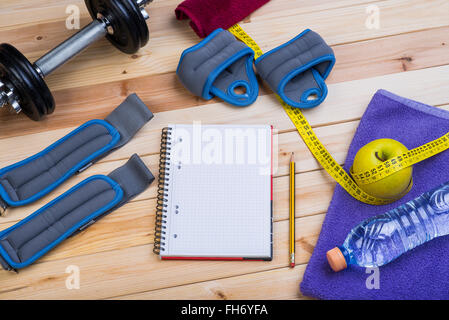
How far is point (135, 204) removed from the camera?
1246 mm

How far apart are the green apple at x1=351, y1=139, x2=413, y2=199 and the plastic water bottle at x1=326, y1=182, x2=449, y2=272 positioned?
0.06m

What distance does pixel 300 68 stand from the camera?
1.31m

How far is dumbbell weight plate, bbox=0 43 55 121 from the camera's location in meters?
1.17

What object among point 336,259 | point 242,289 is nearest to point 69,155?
point 242,289

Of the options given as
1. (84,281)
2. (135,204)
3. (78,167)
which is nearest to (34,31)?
(78,167)

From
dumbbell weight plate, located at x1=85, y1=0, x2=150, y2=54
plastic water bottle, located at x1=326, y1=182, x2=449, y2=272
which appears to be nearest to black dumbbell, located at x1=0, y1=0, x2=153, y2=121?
dumbbell weight plate, located at x1=85, y1=0, x2=150, y2=54

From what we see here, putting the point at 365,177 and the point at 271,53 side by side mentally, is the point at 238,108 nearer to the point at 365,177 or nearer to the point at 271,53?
the point at 271,53

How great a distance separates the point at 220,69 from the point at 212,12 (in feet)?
0.71

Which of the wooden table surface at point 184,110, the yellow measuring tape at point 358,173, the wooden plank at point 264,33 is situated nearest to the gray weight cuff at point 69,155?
the wooden table surface at point 184,110

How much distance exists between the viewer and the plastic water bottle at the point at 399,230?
3.80 ft

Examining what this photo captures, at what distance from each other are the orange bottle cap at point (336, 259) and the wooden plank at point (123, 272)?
0.09m

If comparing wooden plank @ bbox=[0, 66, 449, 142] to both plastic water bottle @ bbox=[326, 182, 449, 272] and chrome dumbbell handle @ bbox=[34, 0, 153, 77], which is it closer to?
chrome dumbbell handle @ bbox=[34, 0, 153, 77]
